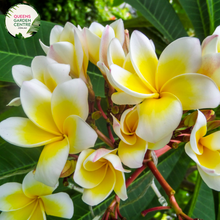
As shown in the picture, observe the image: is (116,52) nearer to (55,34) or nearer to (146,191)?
(55,34)

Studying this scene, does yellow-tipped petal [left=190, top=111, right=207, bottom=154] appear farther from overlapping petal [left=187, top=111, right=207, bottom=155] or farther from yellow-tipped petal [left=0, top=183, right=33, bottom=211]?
yellow-tipped petal [left=0, top=183, right=33, bottom=211]

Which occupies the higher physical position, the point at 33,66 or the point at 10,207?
the point at 33,66

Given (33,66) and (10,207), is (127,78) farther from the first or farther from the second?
(10,207)

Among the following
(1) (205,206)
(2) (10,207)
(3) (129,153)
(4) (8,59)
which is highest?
(3) (129,153)

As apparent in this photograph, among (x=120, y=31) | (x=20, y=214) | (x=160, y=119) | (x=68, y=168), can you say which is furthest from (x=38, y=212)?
(x=120, y=31)

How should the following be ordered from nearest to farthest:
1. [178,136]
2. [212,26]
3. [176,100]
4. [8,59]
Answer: [176,100]
[178,136]
[8,59]
[212,26]

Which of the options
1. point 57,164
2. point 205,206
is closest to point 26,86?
point 57,164

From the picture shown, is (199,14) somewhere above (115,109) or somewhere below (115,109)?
above
